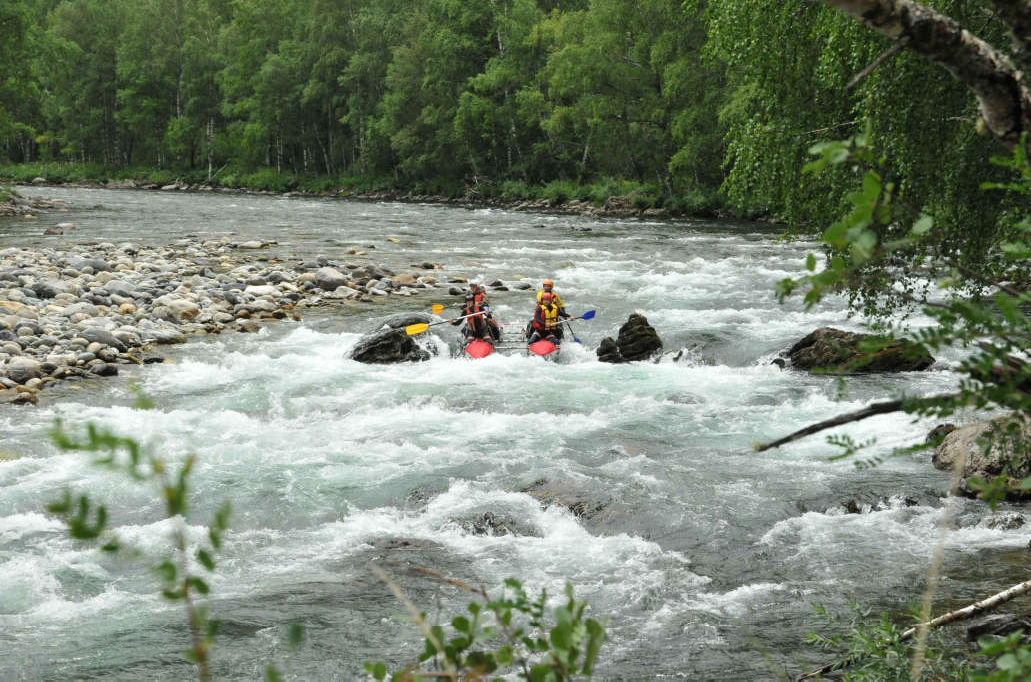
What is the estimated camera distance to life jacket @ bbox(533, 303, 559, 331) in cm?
1268

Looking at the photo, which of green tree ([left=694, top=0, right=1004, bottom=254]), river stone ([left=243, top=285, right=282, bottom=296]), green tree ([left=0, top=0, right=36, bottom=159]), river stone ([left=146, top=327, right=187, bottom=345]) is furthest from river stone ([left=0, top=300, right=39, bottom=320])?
green tree ([left=0, top=0, right=36, bottom=159])

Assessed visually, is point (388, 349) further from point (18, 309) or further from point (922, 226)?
point (922, 226)

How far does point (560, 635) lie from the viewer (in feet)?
5.11

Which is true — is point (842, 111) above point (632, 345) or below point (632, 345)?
above

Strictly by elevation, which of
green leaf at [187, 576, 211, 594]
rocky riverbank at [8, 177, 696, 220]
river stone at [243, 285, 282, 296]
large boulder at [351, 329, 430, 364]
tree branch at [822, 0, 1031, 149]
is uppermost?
tree branch at [822, 0, 1031, 149]

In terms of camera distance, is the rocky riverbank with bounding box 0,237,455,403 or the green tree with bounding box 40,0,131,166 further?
the green tree with bounding box 40,0,131,166

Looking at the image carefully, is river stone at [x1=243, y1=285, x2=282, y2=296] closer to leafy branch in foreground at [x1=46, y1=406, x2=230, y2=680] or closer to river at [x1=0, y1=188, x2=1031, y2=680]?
river at [x1=0, y1=188, x2=1031, y2=680]

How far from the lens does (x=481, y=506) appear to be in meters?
7.54

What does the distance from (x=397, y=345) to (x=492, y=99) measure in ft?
111

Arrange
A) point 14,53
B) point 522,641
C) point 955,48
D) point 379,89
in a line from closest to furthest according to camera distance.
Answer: point 522,641 → point 955,48 → point 14,53 → point 379,89

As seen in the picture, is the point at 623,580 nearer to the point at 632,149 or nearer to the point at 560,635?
the point at 560,635

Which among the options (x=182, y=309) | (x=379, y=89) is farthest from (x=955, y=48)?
(x=379, y=89)

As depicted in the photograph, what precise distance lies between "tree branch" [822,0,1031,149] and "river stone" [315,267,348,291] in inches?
640

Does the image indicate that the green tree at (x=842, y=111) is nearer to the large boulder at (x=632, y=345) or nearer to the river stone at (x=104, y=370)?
the large boulder at (x=632, y=345)
